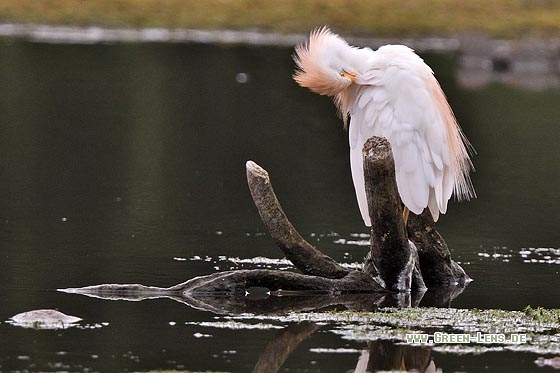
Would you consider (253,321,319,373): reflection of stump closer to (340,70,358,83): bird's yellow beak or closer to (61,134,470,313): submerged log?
(61,134,470,313): submerged log

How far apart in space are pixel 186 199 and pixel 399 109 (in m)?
5.49

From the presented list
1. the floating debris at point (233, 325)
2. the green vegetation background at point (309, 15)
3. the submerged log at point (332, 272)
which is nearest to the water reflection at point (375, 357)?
the floating debris at point (233, 325)

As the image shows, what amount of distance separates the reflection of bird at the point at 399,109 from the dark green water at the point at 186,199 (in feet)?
3.24

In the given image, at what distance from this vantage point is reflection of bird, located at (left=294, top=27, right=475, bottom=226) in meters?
11.0

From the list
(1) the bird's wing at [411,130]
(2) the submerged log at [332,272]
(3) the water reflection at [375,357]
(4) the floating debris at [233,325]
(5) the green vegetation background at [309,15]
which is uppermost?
(5) the green vegetation background at [309,15]

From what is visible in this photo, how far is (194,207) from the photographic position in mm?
15414

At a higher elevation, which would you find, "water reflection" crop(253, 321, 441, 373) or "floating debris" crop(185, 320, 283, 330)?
"floating debris" crop(185, 320, 283, 330)

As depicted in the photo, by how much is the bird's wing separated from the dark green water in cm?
94

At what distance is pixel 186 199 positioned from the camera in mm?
16047

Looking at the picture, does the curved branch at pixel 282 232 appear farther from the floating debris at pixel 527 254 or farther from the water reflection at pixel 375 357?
the floating debris at pixel 527 254

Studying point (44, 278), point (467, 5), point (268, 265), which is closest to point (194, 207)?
point (268, 265)

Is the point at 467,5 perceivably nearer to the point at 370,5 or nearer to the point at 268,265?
the point at 370,5

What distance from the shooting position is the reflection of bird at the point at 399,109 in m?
11.0

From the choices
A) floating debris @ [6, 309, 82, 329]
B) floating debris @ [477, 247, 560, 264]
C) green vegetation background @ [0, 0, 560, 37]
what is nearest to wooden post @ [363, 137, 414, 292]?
floating debris @ [477, 247, 560, 264]
